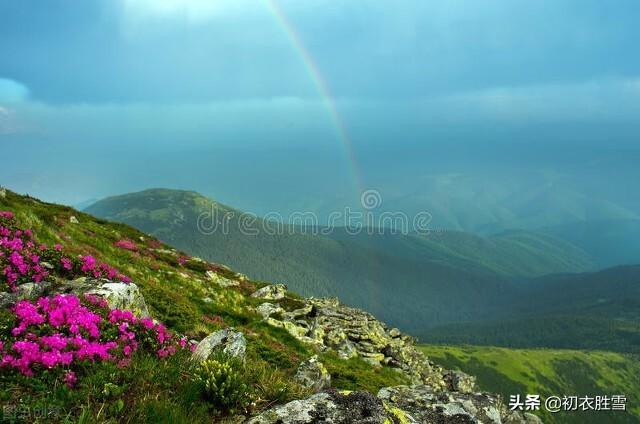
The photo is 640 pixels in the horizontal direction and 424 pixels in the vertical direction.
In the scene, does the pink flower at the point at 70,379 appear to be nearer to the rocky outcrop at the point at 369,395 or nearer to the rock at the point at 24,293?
the rocky outcrop at the point at 369,395

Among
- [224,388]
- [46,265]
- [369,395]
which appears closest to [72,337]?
[224,388]

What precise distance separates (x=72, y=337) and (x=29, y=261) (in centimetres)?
772

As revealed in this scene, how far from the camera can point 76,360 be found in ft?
28.1

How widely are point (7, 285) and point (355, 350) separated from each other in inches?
987

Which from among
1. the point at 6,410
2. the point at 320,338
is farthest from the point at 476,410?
the point at 320,338

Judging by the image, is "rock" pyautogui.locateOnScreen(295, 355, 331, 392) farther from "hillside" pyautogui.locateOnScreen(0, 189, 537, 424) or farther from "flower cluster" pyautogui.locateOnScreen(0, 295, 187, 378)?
"flower cluster" pyautogui.locateOnScreen(0, 295, 187, 378)

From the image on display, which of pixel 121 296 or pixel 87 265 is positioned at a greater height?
pixel 87 265

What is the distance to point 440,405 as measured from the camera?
11266 millimetres

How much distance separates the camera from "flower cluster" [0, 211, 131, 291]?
14297 mm

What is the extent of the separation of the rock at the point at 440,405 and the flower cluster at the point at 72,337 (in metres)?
6.34

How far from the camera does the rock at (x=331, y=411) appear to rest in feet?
26.3

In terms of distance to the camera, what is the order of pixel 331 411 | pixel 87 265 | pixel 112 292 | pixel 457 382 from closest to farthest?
pixel 331 411 → pixel 112 292 → pixel 87 265 → pixel 457 382

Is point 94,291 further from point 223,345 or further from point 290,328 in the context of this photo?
point 290,328

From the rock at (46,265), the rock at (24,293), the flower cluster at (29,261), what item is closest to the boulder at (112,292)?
the rock at (24,293)
